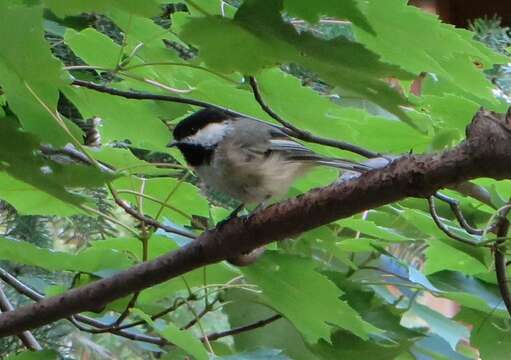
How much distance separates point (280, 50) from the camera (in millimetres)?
436

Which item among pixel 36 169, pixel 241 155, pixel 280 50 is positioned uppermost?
pixel 280 50

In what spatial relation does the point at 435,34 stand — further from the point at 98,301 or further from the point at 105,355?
the point at 105,355

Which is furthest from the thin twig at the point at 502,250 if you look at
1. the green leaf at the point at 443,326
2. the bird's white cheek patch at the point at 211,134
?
the bird's white cheek patch at the point at 211,134

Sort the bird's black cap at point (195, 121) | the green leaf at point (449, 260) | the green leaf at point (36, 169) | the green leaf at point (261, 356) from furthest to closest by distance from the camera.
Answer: the bird's black cap at point (195, 121) < the green leaf at point (449, 260) < the green leaf at point (261, 356) < the green leaf at point (36, 169)

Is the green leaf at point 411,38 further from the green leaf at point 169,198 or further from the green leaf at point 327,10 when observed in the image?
the green leaf at point 169,198

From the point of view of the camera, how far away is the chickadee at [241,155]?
3.16ft

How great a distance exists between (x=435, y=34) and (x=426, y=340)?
406 millimetres

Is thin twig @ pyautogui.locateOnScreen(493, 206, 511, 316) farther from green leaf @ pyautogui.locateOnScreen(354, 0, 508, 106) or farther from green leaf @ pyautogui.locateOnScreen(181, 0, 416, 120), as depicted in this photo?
green leaf @ pyautogui.locateOnScreen(181, 0, 416, 120)

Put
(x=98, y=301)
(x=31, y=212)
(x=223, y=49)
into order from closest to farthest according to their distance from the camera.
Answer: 1. (x=223, y=49)
2. (x=98, y=301)
3. (x=31, y=212)

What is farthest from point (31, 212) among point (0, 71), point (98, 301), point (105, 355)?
point (105, 355)

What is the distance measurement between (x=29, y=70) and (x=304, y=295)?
0.32 meters

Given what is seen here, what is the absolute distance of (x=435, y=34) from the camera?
24.4 inches

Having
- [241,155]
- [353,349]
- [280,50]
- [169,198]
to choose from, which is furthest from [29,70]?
[241,155]

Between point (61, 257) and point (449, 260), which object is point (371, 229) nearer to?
point (449, 260)
